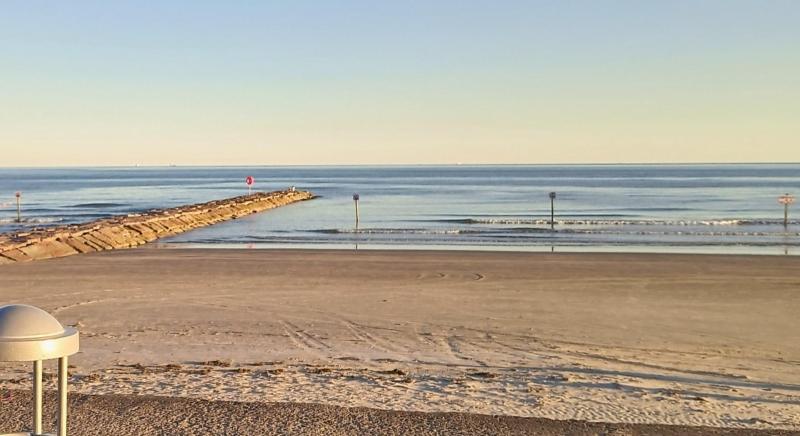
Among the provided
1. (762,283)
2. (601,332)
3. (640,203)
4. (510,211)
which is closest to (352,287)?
(601,332)

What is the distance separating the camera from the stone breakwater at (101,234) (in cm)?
2297

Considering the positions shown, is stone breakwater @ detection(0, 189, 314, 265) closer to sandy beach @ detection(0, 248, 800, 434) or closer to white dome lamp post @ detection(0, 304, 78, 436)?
sandy beach @ detection(0, 248, 800, 434)

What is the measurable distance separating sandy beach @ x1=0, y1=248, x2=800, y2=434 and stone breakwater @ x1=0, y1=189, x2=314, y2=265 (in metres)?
1.47

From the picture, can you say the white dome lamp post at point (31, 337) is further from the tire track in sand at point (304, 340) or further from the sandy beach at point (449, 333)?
the tire track in sand at point (304, 340)

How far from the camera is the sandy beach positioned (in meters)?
7.63

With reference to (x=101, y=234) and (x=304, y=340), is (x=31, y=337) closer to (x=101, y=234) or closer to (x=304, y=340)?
(x=304, y=340)

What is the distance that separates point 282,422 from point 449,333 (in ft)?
18.0

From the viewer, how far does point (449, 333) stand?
11859mm

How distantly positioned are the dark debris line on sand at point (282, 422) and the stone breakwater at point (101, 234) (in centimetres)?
1619

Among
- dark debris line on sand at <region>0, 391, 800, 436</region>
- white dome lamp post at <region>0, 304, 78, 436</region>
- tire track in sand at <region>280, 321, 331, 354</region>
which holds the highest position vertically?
white dome lamp post at <region>0, 304, 78, 436</region>

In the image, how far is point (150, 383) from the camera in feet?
26.5

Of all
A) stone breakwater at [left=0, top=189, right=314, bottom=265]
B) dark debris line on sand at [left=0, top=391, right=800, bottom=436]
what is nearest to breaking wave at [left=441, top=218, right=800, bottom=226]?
stone breakwater at [left=0, top=189, right=314, bottom=265]

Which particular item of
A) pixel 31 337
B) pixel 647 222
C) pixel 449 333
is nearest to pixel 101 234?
pixel 449 333

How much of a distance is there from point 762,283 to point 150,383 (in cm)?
1335
